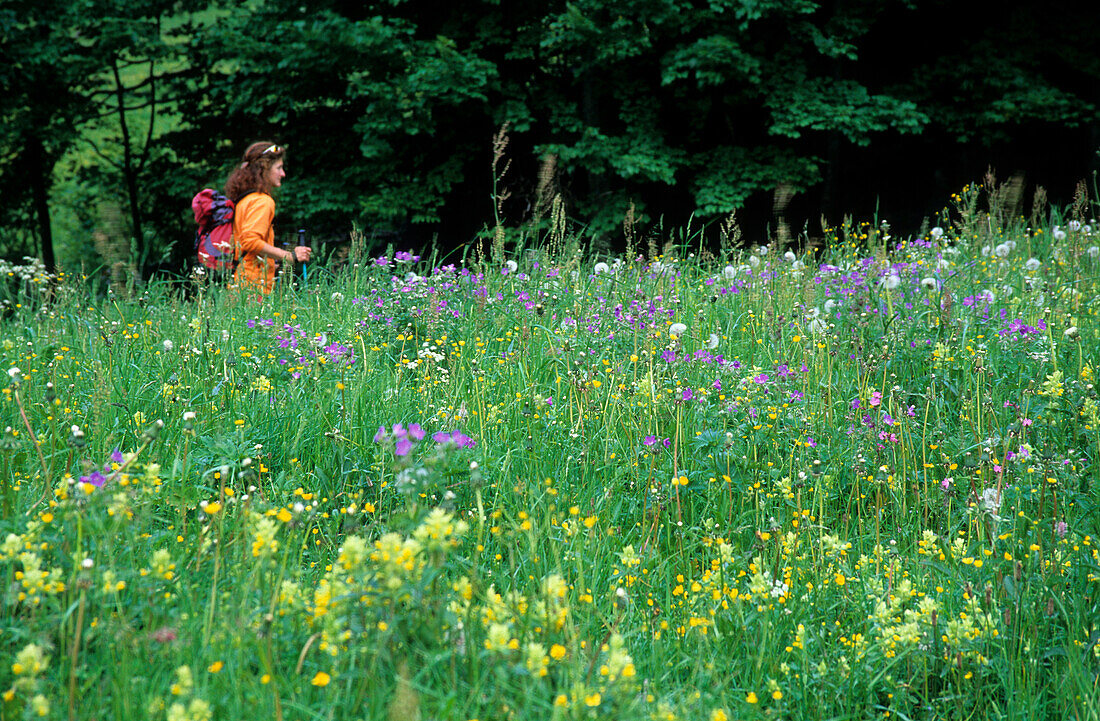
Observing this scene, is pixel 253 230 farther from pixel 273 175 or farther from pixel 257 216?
pixel 273 175

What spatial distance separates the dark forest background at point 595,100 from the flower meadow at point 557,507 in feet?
20.2

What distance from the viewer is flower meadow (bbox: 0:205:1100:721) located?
5.36ft

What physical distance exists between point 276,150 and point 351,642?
515cm

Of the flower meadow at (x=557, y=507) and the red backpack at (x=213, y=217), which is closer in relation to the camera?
the flower meadow at (x=557, y=507)

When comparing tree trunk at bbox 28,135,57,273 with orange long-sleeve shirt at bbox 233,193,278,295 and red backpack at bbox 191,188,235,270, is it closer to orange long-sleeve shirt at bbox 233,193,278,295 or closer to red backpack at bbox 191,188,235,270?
red backpack at bbox 191,188,235,270

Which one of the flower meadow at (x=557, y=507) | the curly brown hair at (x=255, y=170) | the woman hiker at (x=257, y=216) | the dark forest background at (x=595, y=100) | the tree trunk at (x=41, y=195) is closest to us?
the flower meadow at (x=557, y=507)

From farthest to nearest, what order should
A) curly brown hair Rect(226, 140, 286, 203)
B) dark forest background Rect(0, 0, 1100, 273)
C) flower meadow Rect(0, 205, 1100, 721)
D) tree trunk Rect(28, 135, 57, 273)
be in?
1. tree trunk Rect(28, 135, 57, 273)
2. dark forest background Rect(0, 0, 1100, 273)
3. curly brown hair Rect(226, 140, 286, 203)
4. flower meadow Rect(0, 205, 1100, 721)

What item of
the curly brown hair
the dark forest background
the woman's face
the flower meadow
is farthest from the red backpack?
the dark forest background

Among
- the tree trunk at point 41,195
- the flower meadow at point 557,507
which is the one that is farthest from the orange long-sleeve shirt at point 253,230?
the tree trunk at point 41,195

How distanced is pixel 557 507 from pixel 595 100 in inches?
389

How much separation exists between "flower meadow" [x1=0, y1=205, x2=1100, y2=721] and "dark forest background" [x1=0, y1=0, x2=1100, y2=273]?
6155 millimetres

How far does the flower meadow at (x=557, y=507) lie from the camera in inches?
64.3

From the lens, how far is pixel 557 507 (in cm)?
268

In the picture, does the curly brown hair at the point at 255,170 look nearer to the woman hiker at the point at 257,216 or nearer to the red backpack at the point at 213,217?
the woman hiker at the point at 257,216
